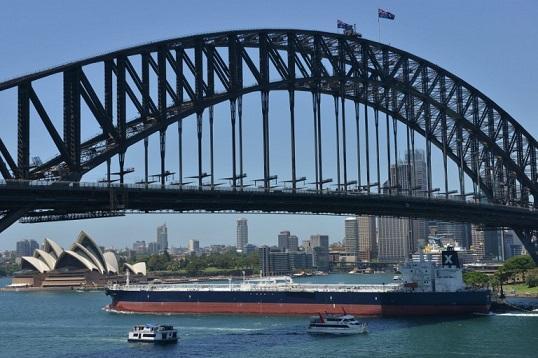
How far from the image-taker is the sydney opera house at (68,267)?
5645 inches

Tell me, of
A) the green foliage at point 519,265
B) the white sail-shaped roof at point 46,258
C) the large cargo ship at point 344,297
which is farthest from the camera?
the white sail-shaped roof at point 46,258

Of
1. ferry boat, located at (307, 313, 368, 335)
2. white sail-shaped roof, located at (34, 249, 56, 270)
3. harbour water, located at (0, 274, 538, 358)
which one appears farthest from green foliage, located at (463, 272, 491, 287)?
white sail-shaped roof, located at (34, 249, 56, 270)

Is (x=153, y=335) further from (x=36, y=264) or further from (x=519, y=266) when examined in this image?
(x=36, y=264)

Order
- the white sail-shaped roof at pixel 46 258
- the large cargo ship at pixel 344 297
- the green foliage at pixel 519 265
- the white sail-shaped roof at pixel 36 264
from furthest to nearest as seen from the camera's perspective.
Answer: the white sail-shaped roof at pixel 46 258 → the white sail-shaped roof at pixel 36 264 → the green foliage at pixel 519 265 → the large cargo ship at pixel 344 297

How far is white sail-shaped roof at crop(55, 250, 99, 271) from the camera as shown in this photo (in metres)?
144

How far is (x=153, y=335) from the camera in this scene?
1976 inches

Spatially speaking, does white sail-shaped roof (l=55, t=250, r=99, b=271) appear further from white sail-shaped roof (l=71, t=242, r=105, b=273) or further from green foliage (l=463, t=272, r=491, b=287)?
green foliage (l=463, t=272, r=491, b=287)

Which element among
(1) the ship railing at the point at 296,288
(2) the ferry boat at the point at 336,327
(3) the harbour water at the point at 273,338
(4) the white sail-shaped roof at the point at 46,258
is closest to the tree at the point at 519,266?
(1) the ship railing at the point at 296,288

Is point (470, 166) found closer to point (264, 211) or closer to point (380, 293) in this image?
point (380, 293)

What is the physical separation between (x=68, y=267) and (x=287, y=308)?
284ft

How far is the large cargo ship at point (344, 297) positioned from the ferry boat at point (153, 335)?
56.6 ft

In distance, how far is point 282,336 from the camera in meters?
51.8

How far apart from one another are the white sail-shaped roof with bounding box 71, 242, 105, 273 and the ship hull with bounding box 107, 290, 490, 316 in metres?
73.8

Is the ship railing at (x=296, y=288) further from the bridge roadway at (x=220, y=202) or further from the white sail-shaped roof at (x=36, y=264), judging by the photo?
the white sail-shaped roof at (x=36, y=264)
